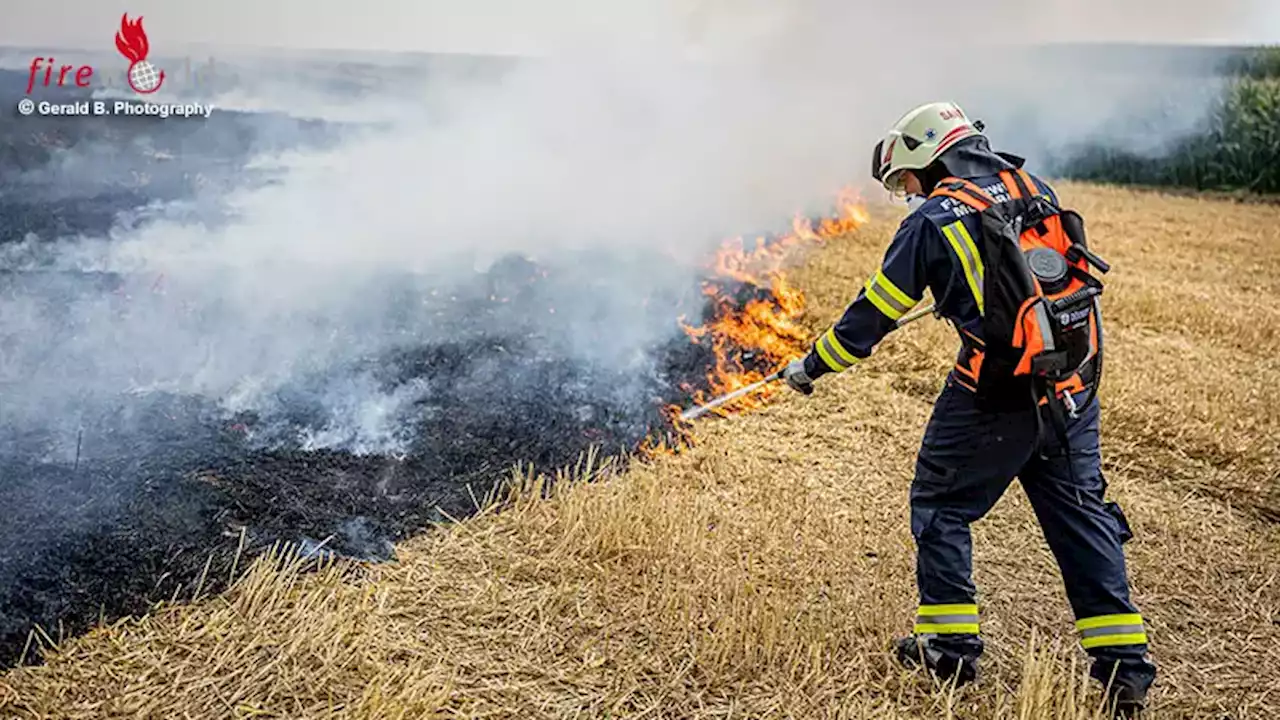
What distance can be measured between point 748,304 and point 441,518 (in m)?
4.66

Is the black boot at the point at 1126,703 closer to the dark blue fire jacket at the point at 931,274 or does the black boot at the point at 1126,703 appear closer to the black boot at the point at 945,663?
the black boot at the point at 945,663

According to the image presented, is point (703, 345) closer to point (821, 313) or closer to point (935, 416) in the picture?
point (821, 313)

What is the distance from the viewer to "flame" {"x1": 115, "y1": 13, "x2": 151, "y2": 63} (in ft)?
28.6

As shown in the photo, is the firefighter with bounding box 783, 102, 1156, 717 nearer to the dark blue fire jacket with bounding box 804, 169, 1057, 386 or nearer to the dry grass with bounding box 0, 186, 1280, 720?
the dark blue fire jacket with bounding box 804, 169, 1057, 386

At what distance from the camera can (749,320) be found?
8414 millimetres

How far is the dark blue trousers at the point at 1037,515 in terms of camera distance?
11.9 feet

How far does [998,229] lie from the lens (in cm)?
350

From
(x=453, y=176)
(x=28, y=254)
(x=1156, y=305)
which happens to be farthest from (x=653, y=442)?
(x=1156, y=305)

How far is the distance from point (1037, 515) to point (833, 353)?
105 cm

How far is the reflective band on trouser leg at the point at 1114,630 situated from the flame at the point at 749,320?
9.92ft
